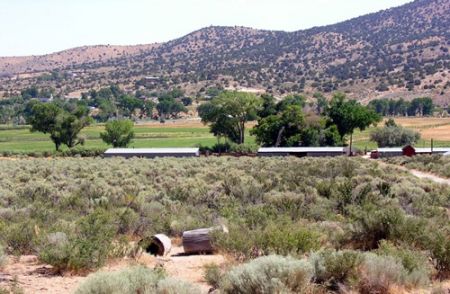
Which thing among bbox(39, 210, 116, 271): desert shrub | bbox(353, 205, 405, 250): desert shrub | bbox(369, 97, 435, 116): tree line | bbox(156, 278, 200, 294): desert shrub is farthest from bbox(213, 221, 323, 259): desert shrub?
bbox(369, 97, 435, 116): tree line

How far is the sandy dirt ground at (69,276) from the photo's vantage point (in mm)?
12367

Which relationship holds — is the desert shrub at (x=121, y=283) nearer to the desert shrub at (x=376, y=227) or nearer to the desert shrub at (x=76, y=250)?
the desert shrub at (x=76, y=250)

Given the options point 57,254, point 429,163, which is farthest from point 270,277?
point 429,163

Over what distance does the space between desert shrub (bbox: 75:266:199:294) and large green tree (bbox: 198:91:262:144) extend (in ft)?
239

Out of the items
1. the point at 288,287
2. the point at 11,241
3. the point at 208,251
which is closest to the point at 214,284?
the point at 288,287

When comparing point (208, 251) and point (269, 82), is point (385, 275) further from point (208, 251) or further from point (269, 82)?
point (269, 82)

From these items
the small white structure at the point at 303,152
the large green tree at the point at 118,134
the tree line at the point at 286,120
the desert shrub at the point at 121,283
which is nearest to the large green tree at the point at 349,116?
the tree line at the point at 286,120

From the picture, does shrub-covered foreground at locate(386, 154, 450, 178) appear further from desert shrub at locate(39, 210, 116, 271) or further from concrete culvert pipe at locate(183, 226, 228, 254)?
desert shrub at locate(39, 210, 116, 271)

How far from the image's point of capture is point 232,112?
8394 cm

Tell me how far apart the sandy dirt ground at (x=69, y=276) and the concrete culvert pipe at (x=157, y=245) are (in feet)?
0.75

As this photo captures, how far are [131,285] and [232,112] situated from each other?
74154mm

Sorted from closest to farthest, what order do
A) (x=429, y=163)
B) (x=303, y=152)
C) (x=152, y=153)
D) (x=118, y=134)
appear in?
(x=429, y=163)
(x=152, y=153)
(x=303, y=152)
(x=118, y=134)

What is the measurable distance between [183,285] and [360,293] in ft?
10.9

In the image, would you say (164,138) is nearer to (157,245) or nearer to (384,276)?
(157,245)
